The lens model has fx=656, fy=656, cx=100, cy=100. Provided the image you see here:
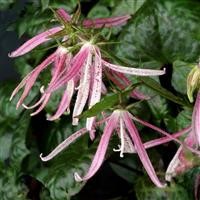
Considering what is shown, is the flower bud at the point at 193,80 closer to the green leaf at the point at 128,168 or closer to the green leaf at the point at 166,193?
the green leaf at the point at 166,193

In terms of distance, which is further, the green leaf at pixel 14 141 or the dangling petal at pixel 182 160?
the green leaf at pixel 14 141

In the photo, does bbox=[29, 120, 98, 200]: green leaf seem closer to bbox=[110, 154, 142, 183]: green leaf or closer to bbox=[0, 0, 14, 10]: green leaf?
bbox=[110, 154, 142, 183]: green leaf

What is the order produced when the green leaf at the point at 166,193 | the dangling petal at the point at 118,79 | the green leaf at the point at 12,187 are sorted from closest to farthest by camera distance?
1. the dangling petal at the point at 118,79
2. the green leaf at the point at 166,193
3. the green leaf at the point at 12,187

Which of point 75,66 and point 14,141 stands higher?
point 75,66

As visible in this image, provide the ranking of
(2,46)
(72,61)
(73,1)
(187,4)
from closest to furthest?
(72,61) → (187,4) → (73,1) → (2,46)

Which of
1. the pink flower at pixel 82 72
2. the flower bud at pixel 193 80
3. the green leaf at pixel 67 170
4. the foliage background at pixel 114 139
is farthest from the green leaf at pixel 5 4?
the flower bud at pixel 193 80

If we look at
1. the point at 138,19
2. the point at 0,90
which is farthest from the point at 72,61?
the point at 0,90

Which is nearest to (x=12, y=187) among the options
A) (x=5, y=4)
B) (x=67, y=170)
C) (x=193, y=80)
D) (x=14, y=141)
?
(x=14, y=141)

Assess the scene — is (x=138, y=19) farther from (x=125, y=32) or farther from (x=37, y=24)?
(x=37, y=24)

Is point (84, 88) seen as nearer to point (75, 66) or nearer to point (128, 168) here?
point (75, 66)
